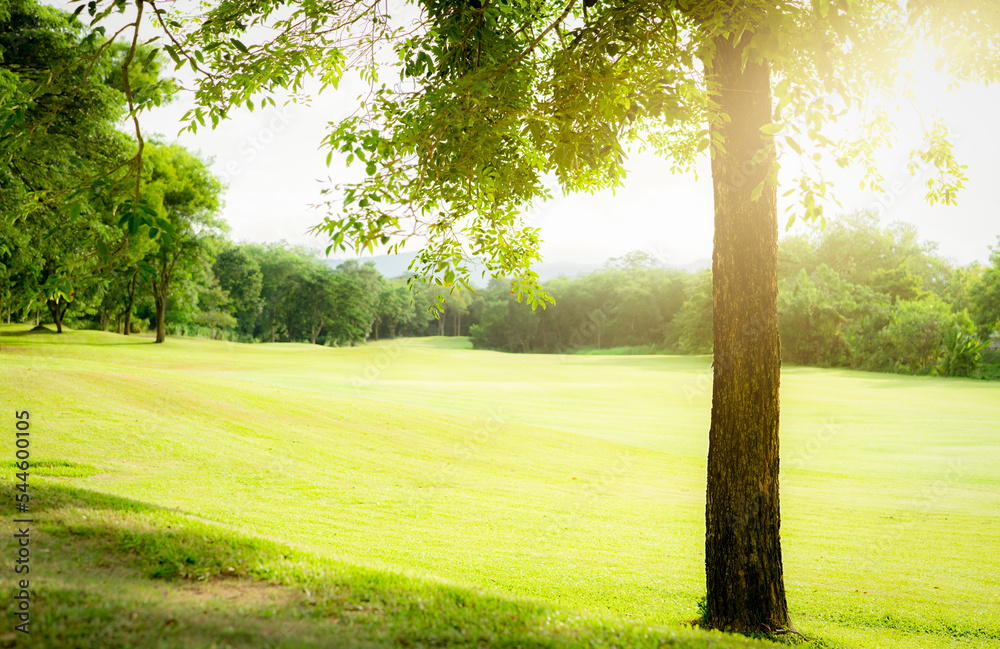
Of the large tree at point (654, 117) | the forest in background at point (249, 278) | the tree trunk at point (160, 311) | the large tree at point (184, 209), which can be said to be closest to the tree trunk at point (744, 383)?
the large tree at point (654, 117)

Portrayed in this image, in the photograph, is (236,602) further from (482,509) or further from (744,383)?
(482,509)

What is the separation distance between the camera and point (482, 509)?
9031mm

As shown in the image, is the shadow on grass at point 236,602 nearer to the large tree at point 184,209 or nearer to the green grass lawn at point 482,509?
the green grass lawn at point 482,509

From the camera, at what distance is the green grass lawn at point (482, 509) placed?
3.82m

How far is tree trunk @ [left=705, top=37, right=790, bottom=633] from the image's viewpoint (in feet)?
17.2

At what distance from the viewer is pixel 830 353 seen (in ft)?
171

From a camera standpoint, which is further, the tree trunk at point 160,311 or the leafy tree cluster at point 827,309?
the leafy tree cluster at point 827,309

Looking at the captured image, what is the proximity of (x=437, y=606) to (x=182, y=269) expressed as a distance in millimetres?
39565

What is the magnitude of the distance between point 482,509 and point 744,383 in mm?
5084

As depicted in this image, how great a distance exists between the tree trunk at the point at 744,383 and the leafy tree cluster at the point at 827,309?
150ft

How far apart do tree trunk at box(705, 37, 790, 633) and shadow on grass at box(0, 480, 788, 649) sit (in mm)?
1128

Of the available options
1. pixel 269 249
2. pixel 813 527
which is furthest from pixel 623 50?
pixel 269 249

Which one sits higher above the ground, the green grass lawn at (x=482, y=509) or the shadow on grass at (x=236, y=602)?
the shadow on grass at (x=236, y=602)

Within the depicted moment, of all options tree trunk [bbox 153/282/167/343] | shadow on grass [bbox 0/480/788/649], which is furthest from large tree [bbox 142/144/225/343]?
shadow on grass [bbox 0/480/788/649]
